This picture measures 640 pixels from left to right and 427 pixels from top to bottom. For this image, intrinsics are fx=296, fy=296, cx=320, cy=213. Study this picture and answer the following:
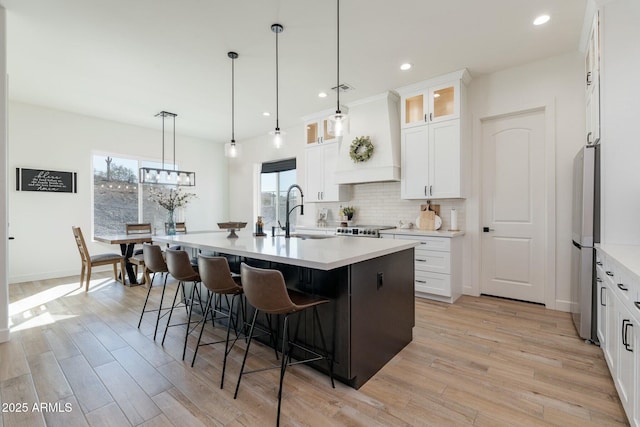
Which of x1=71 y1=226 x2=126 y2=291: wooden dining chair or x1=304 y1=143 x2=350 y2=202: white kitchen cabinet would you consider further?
x1=304 y1=143 x2=350 y2=202: white kitchen cabinet

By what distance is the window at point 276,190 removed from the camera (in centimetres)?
647

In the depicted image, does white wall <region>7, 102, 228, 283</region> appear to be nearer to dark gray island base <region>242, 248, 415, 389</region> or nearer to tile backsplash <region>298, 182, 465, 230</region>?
tile backsplash <region>298, 182, 465, 230</region>

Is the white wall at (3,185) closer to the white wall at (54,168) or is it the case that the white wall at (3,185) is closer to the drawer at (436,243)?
the white wall at (54,168)

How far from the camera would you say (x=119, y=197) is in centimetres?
591

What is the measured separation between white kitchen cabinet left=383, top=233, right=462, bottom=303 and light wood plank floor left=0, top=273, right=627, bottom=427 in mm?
696

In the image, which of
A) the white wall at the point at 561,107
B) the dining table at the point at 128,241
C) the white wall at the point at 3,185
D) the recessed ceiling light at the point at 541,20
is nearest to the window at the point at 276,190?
the dining table at the point at 128,241

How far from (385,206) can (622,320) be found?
11.0ft

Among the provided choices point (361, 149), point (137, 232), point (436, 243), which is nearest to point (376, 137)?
point (361, 149)

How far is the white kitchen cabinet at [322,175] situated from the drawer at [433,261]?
5.89ft

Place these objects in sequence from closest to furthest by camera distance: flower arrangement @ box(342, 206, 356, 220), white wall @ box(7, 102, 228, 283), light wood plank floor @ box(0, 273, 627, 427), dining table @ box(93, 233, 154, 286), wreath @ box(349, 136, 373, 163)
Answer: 1. light wood plank floor @ box(0, 273, 627, 427)
2. dining table @ box(93, 233, 154, 286)
3. wreath @ box(349, 136, 373, 163)
4. white wall @ box(7, 102, 228, 283)
5. flower arrangement @ box(342, 206, 356, 220)

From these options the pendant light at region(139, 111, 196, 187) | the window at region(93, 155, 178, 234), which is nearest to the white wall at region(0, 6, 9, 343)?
the pendant light at region(139, 111, 196, 187)

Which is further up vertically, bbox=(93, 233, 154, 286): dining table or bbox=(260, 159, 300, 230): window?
bbox=(260, 159, 300, 230): window

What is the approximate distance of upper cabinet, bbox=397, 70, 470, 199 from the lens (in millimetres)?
3818

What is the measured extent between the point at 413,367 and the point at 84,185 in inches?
243
